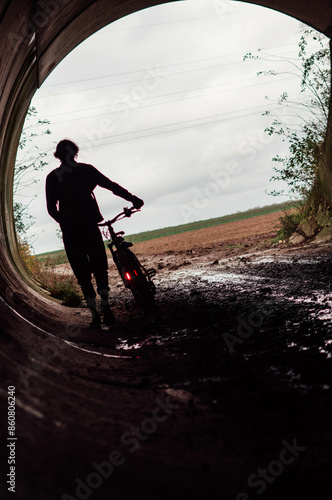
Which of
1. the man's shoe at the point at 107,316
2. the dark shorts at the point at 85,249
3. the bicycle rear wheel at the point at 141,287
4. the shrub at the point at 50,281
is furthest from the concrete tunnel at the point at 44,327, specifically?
the shrub at the point at 50,281

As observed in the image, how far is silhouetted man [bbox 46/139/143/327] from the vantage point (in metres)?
4.68

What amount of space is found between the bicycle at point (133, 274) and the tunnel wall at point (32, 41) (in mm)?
1636

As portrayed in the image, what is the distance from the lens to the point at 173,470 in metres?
1.48

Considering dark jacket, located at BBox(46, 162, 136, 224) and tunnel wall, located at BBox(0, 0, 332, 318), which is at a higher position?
tunnel wall, located at BBox(0, 0, 332, 318)

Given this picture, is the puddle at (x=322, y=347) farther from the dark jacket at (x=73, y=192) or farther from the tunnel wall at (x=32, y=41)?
the tunnel wall at (x=32, y=41)

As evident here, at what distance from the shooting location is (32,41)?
460 cm

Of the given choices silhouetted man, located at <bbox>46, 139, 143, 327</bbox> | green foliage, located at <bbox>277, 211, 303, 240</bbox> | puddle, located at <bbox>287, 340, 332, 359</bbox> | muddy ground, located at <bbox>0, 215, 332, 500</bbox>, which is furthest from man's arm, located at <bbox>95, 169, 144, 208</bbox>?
green foliage, located at <bbox>277, 211, 303, 240</bbox>

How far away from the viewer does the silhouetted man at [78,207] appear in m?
4.68

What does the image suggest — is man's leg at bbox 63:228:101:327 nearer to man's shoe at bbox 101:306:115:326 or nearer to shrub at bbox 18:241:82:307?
man's shoe at bbox 101:306:115:326

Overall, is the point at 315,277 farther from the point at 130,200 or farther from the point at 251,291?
the point at 130,200

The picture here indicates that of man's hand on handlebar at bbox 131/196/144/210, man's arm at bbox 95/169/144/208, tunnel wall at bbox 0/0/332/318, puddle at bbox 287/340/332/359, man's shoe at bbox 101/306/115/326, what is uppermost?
tunnel wall at bbox 0/0/332/318

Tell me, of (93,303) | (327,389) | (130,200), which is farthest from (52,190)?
(327,389)

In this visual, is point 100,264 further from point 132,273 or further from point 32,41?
point 32,41

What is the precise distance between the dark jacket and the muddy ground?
1797 mm
